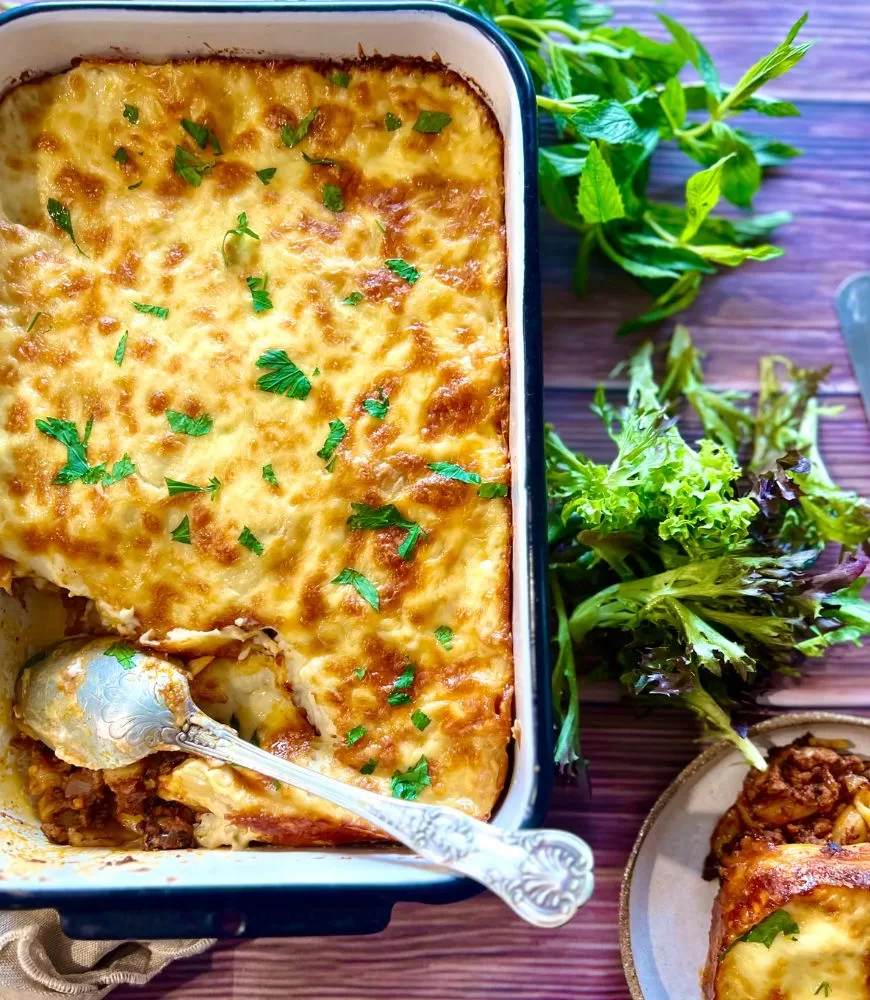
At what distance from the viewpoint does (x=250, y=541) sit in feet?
6.85

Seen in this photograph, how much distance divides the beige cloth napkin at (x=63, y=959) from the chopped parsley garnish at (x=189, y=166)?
Result: 1.78 m

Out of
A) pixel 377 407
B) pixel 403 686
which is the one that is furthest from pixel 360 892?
pixel 377 407

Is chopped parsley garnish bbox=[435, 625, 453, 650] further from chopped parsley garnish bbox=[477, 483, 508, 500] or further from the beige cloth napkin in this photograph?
the beige cloth napkin

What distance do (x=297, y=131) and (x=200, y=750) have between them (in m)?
1.41

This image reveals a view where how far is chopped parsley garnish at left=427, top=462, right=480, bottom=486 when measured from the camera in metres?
2.10

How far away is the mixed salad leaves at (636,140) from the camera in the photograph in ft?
7.66

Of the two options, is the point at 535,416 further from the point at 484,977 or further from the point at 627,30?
the point at 484,977

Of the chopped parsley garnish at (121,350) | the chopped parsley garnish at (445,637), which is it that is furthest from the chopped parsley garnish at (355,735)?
the chopped parsley garnish at (121,350)

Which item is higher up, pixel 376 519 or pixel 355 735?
pixel 376 519

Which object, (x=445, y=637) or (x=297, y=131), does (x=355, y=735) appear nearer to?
(x=445, y=637)

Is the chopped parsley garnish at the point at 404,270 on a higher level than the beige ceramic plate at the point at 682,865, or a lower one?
higher

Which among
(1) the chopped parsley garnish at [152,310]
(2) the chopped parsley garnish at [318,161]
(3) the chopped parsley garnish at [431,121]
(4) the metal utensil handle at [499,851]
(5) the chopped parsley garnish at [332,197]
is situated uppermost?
(3) the chopped parsley garnish at [431,121]

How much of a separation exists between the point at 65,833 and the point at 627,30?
7.88 feet

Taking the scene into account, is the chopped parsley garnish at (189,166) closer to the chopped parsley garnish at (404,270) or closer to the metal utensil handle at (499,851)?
the chopped parsley garnish at (404,270)
